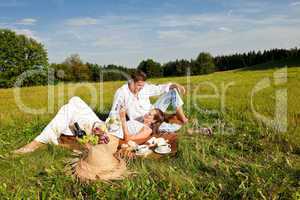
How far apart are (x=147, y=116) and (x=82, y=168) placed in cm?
308

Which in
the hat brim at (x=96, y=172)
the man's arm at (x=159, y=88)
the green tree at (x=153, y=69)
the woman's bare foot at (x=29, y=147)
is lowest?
the hat brim at (x=96, y=172)

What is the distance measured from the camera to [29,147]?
24.1 ft

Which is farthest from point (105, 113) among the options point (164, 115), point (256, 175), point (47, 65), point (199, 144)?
point (47, 65)

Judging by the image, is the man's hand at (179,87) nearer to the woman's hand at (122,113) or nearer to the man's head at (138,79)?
the man's head at (138,79)

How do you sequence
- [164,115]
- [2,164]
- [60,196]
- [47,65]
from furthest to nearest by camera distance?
[47,65] < [164,115] < [2,164] < [60,196]

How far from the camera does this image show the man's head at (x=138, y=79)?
26.2ft

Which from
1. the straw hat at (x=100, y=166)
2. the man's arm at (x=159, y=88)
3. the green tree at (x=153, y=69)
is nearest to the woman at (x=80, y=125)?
the man's arm at (x=159, y=88)

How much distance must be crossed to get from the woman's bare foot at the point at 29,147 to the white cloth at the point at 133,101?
161 centimetres

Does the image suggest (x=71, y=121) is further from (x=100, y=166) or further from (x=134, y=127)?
(x=100, y=166)

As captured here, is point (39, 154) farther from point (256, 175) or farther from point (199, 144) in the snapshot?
point (256, 175)

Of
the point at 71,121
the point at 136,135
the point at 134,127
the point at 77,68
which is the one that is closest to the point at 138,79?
the point at 134,127

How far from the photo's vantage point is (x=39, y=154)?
7012mm

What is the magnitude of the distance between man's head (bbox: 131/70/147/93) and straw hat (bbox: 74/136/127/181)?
7.58 ft

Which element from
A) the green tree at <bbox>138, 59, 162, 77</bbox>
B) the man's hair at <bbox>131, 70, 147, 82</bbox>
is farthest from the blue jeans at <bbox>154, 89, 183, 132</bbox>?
the green tree at <bbox>138, 59, 162, 77</bbox>
